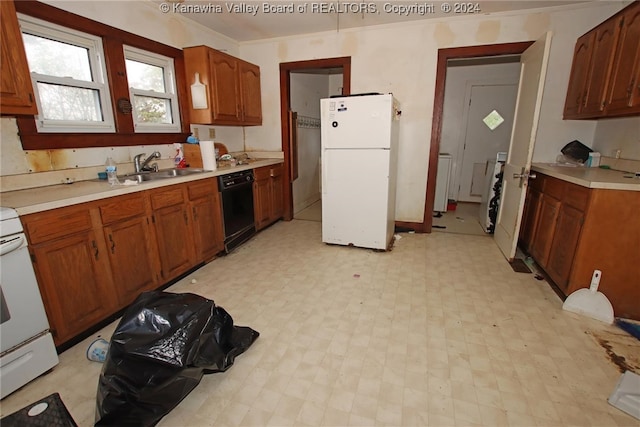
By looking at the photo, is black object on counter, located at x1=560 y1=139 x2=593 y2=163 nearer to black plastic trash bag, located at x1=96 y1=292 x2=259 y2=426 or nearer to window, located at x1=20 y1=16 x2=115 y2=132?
black plastic trash bag, located at x1=96 y1=292 x2=259 y2=426

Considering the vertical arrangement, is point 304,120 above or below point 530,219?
above

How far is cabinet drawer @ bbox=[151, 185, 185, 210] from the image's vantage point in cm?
221

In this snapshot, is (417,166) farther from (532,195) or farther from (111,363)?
(111,363)

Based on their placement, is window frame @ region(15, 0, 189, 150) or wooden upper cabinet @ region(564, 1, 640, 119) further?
wooden upper cabinet @ region(564, 1, 640, 119)

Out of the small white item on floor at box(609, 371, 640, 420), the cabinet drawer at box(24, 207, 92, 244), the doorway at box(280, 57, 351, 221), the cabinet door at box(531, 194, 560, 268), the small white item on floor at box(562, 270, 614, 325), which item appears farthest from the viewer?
the doorway at box(280, 57, 351, 221)

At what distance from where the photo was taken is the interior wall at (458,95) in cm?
458

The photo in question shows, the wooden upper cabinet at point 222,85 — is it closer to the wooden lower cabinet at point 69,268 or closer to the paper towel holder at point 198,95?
the paper towel holder at point 198,95

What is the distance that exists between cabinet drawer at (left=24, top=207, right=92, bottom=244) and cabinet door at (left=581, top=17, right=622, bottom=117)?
3840 mm

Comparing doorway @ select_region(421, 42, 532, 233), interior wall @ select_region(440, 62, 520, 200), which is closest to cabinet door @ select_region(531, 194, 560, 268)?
doorway @ select_region(421, 42, 532, 233)

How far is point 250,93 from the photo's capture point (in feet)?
12.4

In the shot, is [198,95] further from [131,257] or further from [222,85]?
[131,257]

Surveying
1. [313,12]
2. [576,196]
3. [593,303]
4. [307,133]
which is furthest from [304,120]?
[593,303]

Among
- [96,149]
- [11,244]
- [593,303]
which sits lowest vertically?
[593,303]

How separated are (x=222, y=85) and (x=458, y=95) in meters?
3.73
